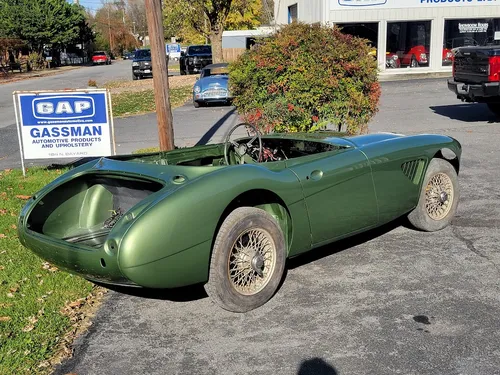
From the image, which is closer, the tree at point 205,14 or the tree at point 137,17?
the tree at point 205,14

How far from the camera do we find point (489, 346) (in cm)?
355

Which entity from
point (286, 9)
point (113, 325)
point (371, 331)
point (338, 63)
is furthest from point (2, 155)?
point (286, 9)

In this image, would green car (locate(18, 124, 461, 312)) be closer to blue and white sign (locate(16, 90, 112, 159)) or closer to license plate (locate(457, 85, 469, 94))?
blue and white sign (locate(16, 90, 112, 159))

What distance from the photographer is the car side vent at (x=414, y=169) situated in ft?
17.3

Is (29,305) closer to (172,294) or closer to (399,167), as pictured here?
(172,294)

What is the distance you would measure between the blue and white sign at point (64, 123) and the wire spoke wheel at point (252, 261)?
16.5 feet

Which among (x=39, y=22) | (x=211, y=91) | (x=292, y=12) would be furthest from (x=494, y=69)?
(x=39, y=22)

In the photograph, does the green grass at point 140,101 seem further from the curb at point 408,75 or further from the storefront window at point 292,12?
the storefront window at point 292,12

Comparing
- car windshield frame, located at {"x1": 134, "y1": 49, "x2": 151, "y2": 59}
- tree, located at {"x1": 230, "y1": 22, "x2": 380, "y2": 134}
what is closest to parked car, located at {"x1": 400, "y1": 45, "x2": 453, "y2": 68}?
car windshield frame, located at {"x1": 134, "y1": 49, "x2": 151, "y2": 59}

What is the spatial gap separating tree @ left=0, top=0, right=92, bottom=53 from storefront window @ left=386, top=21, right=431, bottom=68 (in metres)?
41.3

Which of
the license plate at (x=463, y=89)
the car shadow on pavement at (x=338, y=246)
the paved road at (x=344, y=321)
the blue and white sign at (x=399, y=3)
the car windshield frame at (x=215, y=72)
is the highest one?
the blue and white sign at (x=399, y=3)

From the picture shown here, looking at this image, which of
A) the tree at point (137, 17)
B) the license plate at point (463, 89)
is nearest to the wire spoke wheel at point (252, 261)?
the license plate at point (463, 89)

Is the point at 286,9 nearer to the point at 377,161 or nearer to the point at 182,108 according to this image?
the point at 182,108

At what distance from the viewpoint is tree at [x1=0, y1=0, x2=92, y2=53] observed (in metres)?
55.9
